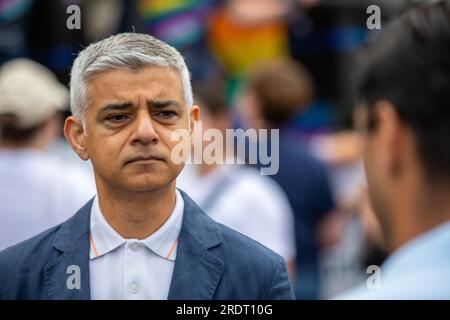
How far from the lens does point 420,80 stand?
5.11 ft

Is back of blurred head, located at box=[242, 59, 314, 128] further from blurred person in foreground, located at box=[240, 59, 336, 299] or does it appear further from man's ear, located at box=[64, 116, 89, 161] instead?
man's ear, located at box=[64, 116, 89, 161]

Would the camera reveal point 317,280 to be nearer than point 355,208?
Yes

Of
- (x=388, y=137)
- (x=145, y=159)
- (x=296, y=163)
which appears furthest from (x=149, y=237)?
(x=296, y=163)

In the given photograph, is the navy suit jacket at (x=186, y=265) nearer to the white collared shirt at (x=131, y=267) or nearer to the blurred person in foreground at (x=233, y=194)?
the white collared shirt at (x=131, y=267)

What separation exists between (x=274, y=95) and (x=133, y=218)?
2.38 m

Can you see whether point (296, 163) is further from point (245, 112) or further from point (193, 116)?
point (193, 116)

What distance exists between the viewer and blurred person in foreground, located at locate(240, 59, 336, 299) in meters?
3.86

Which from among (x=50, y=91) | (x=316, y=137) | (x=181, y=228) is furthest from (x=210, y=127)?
(x=316, y=137)

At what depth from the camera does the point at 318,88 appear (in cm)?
508

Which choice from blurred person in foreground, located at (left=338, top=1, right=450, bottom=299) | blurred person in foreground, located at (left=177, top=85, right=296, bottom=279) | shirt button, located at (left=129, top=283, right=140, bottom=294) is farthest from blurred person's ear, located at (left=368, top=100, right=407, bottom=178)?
blurred person in foreground, located at (left=177, top=85, right=296, bottom=279)

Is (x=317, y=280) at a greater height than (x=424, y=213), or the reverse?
(x=317, y=280)

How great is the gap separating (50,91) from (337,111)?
9.52 feet

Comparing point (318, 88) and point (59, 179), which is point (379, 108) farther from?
point (318, 88)
